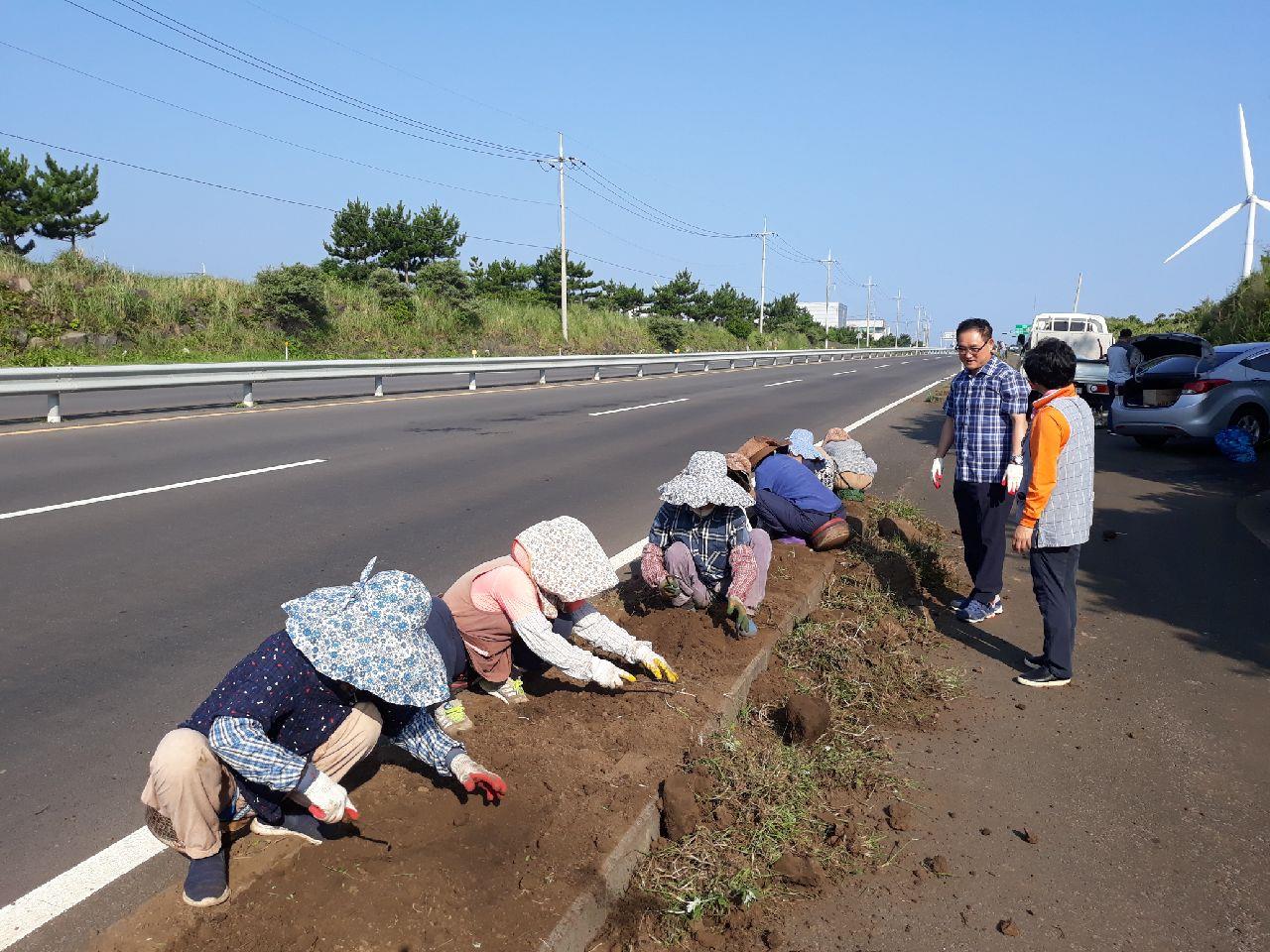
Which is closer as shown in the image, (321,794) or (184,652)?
(321,794)

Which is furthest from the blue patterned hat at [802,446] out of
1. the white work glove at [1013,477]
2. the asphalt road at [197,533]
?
the white work glove at [1013,477]

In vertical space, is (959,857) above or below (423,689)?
below

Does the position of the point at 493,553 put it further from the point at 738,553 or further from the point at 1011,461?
the point at 1011,461

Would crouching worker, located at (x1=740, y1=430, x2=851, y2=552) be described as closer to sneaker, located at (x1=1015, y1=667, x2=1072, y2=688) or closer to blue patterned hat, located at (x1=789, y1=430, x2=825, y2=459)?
blue patterned hat, located at (x1=789, y1=430, x2=825, y2=459)

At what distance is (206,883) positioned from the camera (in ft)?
8.57

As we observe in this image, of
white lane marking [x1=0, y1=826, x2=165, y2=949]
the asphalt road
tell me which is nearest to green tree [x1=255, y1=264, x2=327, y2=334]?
the asphalt road

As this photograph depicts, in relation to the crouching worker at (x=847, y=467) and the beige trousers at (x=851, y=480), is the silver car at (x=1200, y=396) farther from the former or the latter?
the beige trousers at (x=851, y=480)

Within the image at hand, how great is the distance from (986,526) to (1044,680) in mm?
1111

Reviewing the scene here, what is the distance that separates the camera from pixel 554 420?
14789mm

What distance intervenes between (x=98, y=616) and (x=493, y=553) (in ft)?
7.91

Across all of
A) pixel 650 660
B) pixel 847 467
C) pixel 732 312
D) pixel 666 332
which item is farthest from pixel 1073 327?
pixel 732 312

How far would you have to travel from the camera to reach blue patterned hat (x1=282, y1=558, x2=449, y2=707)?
2703 millimetres

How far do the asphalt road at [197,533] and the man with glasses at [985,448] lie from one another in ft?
8.46

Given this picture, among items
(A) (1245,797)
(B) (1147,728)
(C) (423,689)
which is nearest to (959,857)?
(A) (1245,797)
